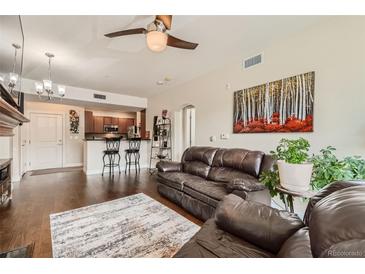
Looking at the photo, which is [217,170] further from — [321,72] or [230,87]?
[321,72]

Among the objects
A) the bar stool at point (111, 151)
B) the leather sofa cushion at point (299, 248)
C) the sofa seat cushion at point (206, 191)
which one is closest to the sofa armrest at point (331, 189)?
the leather sofa cushion at point (299, 248)

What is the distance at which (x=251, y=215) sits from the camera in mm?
1259

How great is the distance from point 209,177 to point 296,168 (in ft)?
5.62

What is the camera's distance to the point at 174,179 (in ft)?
9.92

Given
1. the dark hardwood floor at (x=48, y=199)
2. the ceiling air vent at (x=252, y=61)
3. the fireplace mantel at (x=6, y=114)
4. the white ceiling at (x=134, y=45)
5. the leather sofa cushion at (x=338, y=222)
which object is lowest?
the dark hardwood floor at (x=48, y=199)

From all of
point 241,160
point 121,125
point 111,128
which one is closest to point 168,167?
point 241,160

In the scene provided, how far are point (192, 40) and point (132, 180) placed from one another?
3534 millimetres

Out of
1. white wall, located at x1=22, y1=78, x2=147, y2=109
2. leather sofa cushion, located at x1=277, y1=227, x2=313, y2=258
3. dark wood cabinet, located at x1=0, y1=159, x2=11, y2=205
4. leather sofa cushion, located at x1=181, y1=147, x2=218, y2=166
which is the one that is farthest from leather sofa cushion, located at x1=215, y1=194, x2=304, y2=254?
white wall, located at x1=22, y1=78, x2=147, y2=109

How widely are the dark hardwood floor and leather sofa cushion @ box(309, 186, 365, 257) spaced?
1916mm

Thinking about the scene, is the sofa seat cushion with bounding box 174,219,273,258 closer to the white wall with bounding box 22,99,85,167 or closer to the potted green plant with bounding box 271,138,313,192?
the potted green plant with bounding box 271,138,313,192

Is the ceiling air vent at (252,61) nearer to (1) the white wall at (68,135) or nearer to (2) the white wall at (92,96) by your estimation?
(2) the white wall at (92,96)

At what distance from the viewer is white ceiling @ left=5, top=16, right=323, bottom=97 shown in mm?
2346

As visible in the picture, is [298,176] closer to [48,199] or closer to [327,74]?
[327,74]

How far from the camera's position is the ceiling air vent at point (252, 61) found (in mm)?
3139
